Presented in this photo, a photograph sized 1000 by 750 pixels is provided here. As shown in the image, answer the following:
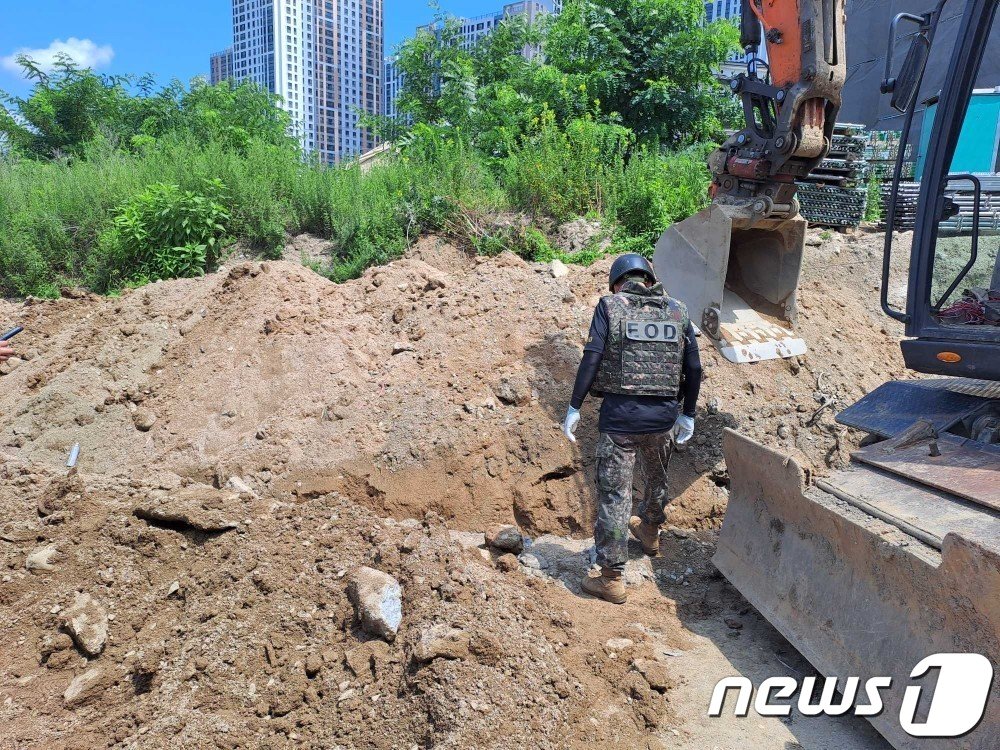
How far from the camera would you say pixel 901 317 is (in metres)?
3.73

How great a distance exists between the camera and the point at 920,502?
10.3ft

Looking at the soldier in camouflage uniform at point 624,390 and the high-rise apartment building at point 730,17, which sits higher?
the high-rise apartment building at point 730,17

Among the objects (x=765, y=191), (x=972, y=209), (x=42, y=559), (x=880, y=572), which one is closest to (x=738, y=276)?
(x=765, y=191)

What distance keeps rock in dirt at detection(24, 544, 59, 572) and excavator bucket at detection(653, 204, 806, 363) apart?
3.98m

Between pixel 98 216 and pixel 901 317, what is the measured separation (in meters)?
9.30

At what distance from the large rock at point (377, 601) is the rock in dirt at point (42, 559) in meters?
1.64

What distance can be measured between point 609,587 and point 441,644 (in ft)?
4.35

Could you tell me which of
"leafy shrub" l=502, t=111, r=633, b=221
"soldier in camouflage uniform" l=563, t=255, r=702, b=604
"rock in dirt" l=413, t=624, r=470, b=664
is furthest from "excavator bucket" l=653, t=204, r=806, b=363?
"leafy shrub" l=502, t=111, r=633, b=221

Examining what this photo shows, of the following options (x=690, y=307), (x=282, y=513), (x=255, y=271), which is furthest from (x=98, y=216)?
(x=690, y=307)

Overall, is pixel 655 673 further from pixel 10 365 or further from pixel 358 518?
pixel 10 365

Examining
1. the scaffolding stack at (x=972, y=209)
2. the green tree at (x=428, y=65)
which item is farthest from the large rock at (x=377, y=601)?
the green tree at (x=428, y=65)

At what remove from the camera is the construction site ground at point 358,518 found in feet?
10.3

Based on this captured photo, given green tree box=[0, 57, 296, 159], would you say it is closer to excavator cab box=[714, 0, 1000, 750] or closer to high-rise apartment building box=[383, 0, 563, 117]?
high-rise apartment building box=[383, 0, 563, 117]

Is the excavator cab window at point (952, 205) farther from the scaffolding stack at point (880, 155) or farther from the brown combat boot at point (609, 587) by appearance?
the scaffolding stack at point (880, 155)
